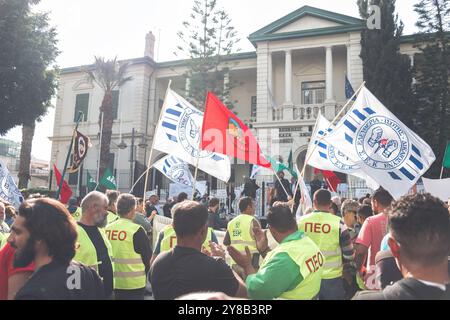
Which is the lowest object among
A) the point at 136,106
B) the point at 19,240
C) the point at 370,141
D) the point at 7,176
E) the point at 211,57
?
the point at 19,240

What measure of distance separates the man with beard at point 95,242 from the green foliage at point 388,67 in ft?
59.2

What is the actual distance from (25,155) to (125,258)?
18.2 metres

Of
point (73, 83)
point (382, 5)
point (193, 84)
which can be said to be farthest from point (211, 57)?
point (73, 83)

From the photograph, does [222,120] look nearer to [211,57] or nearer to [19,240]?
[19,240]

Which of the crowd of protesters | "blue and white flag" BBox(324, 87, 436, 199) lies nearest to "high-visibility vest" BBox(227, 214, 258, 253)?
the crowd of protesters

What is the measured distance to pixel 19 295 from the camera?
191 cm

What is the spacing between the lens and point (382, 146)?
601 centimetres

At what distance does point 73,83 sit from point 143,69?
6.36m

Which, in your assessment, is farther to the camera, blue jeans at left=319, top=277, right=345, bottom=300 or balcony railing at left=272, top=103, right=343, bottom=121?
balcony railing at left=272, top=103, right=343, bottom=121

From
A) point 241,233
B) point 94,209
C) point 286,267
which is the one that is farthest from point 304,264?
point 241,233

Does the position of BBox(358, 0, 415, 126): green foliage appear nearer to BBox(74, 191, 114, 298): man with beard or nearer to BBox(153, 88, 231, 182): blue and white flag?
BBox(153, 88, 231, 182): blue and white flag

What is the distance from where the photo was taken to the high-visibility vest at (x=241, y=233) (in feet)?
18.1

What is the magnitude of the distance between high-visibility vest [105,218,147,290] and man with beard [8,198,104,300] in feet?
6.73

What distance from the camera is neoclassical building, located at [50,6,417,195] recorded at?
69.6 feet
